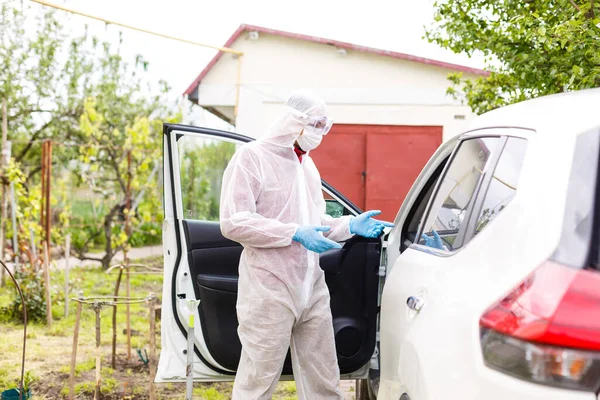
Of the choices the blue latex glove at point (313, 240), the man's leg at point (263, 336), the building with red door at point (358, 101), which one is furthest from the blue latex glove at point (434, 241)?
the building with red door at point (358, 101)

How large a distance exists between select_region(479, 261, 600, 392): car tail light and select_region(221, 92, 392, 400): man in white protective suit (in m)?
1.58

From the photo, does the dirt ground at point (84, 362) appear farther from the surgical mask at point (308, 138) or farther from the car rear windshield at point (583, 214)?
the car rear windshield at point (583, 214)

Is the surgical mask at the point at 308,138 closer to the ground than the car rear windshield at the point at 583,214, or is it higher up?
higher up

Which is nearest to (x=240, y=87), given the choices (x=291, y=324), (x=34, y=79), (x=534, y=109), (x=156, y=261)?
(x=156, y=261)

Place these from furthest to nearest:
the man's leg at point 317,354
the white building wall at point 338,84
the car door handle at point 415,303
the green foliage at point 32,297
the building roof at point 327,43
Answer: the white building wall at point 338,84 < the building roof at point 327,43 < the green foliage at point 32,297 < the man's leg at point 317,354 < the car door handle at point 415,303

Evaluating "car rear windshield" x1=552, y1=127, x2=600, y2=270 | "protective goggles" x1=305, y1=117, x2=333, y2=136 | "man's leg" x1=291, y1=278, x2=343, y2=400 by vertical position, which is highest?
"protective goggles" x1=305, y1=117, x2=333, y2=136

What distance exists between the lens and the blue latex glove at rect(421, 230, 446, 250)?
7.79 feet

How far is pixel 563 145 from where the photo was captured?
1.67m

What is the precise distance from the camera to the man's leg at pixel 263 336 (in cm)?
314

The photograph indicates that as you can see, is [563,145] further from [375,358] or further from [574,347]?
[375,358]

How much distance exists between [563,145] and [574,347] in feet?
1.61

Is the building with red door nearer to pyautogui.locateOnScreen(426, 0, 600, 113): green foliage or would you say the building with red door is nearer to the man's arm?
pyautogui.locateOnScreen(426, 0, 600, 113): green foliage

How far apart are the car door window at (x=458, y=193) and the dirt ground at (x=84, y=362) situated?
281 cm

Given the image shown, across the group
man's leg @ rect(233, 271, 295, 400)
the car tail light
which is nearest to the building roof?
man's leg @ rect(233, 271, 295, 400)
